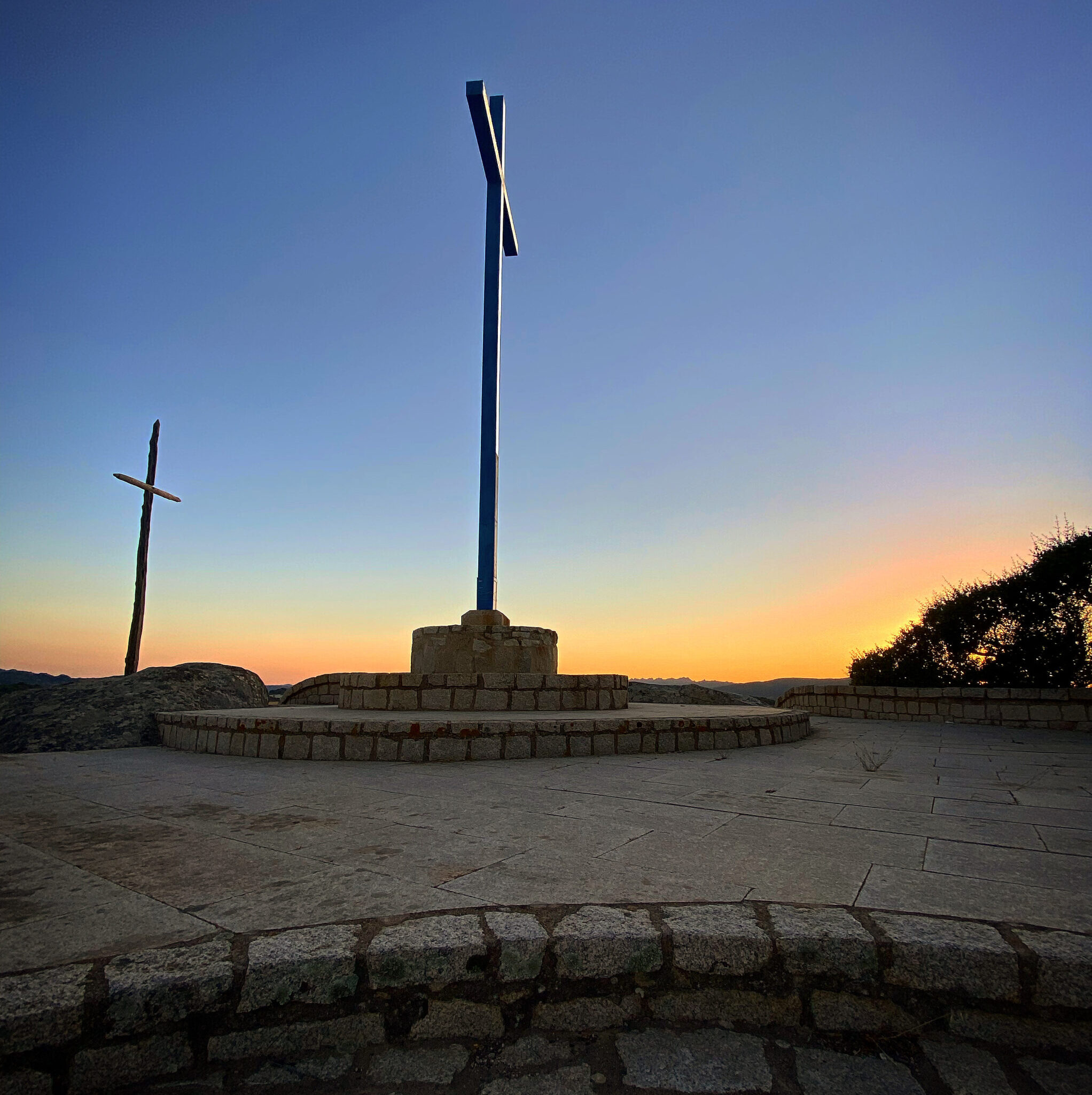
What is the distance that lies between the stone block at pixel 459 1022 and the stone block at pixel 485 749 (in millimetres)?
4008

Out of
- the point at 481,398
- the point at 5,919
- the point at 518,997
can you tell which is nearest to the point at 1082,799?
the point at 518,997

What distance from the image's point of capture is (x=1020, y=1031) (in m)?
1.74

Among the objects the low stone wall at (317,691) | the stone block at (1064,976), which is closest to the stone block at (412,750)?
the stone block at (1064,976)

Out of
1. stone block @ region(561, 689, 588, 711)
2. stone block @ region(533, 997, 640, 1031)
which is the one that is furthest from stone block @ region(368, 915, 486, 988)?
stone block @ region(561, 689, 588, 711)

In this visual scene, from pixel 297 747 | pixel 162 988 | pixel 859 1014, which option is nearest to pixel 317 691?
pixel 297 747

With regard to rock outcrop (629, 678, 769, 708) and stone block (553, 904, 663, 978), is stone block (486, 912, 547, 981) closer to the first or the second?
stone block (553, 904, 663, 978)

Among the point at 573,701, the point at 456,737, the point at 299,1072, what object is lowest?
the point at 299,1072

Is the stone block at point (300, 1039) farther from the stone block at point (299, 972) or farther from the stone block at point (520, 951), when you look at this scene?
the stone block at point (520, 951)

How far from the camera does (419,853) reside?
2.89m

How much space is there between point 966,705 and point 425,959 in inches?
497

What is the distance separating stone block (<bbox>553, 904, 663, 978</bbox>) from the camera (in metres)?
1.92

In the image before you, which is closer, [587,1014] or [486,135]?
[587,1014]

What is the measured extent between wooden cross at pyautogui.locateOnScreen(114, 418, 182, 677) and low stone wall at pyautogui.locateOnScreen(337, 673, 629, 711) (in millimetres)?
11166

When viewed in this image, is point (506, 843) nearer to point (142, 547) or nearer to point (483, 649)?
point (483, 649)
